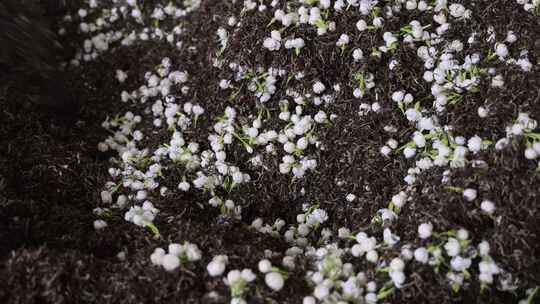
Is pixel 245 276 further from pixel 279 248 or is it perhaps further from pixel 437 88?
pixel 437 88

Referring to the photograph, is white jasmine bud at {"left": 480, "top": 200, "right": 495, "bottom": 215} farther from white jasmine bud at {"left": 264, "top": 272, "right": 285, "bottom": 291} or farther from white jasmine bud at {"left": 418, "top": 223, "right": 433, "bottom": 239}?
white jasmine bud at {"left": 264, "top": 272, "right": 285, "bottom": 291}

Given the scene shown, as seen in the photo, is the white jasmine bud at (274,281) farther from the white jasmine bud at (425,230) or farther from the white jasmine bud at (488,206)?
the white jasmine bud at (488,206)

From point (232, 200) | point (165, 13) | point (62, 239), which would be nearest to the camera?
point (62, 239)

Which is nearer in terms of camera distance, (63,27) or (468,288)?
(468,288)

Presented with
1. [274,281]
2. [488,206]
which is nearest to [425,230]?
[488,206]

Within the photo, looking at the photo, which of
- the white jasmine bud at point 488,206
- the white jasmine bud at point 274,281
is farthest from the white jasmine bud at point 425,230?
the white jasmine bud at point 274,281

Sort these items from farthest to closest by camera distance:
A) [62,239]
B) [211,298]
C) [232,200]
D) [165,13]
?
Result: [165,13], [232,200], [62,239], [211,298]

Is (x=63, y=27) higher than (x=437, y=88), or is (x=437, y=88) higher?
(x=63, y=27)

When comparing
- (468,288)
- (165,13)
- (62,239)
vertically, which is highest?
(165,13)

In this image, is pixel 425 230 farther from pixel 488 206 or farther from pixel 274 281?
pixel 274 281

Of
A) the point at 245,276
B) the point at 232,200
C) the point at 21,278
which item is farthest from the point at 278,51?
the point at 21,278

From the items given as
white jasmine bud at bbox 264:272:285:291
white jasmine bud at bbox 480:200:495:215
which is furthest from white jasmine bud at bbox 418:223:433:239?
white jasmine bud at bbox 264:272:285:291
